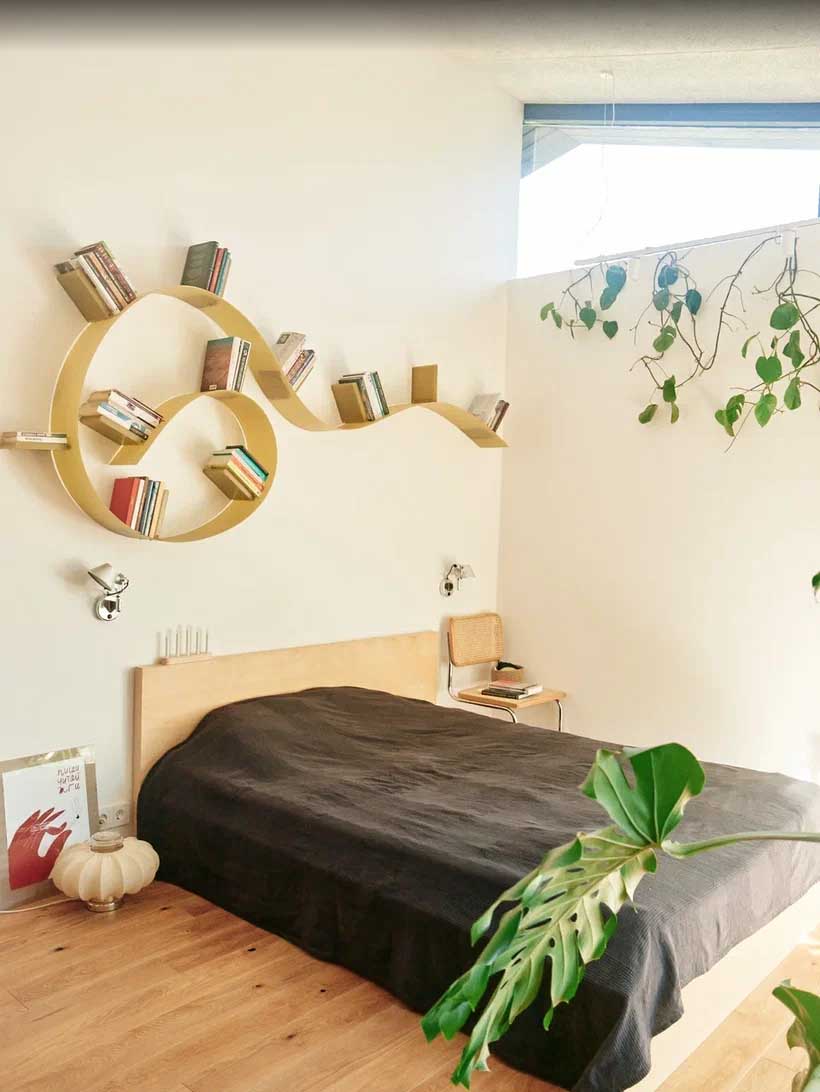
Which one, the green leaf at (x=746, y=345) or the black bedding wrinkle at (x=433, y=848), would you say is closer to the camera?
the black bedding wrinkle at (x=433, y=848)

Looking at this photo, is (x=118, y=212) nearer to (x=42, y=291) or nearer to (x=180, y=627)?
(x=42, y=291)

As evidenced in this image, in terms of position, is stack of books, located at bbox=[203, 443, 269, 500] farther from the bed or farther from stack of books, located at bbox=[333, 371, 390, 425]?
the bed

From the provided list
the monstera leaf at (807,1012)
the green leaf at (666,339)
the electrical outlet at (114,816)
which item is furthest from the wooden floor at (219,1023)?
the green leaf at (666,339)

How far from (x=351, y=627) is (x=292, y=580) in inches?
15.8

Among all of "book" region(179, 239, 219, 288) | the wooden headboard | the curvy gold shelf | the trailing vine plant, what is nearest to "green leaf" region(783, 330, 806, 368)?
the trailing vine plant

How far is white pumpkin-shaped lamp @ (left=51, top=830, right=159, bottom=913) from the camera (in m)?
2.69

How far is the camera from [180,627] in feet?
10.7

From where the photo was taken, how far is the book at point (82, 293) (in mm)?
2783

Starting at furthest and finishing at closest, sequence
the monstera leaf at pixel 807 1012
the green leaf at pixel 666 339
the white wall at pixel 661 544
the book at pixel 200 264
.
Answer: the green leaf at pixel 666 339 → the white wall at pixel 661 544 → the book at pixel 200 264 → the monstera leaf at pixel 807 1012

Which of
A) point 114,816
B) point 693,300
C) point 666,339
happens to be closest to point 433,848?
point 114,816

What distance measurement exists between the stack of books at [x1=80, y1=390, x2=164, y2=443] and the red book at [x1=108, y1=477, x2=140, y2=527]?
130 mm

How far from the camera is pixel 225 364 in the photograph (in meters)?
3.19

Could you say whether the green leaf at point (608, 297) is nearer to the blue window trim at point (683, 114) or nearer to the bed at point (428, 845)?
the blue window trim at point (683, 114)

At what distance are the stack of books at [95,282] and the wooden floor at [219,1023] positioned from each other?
1.80 metres
